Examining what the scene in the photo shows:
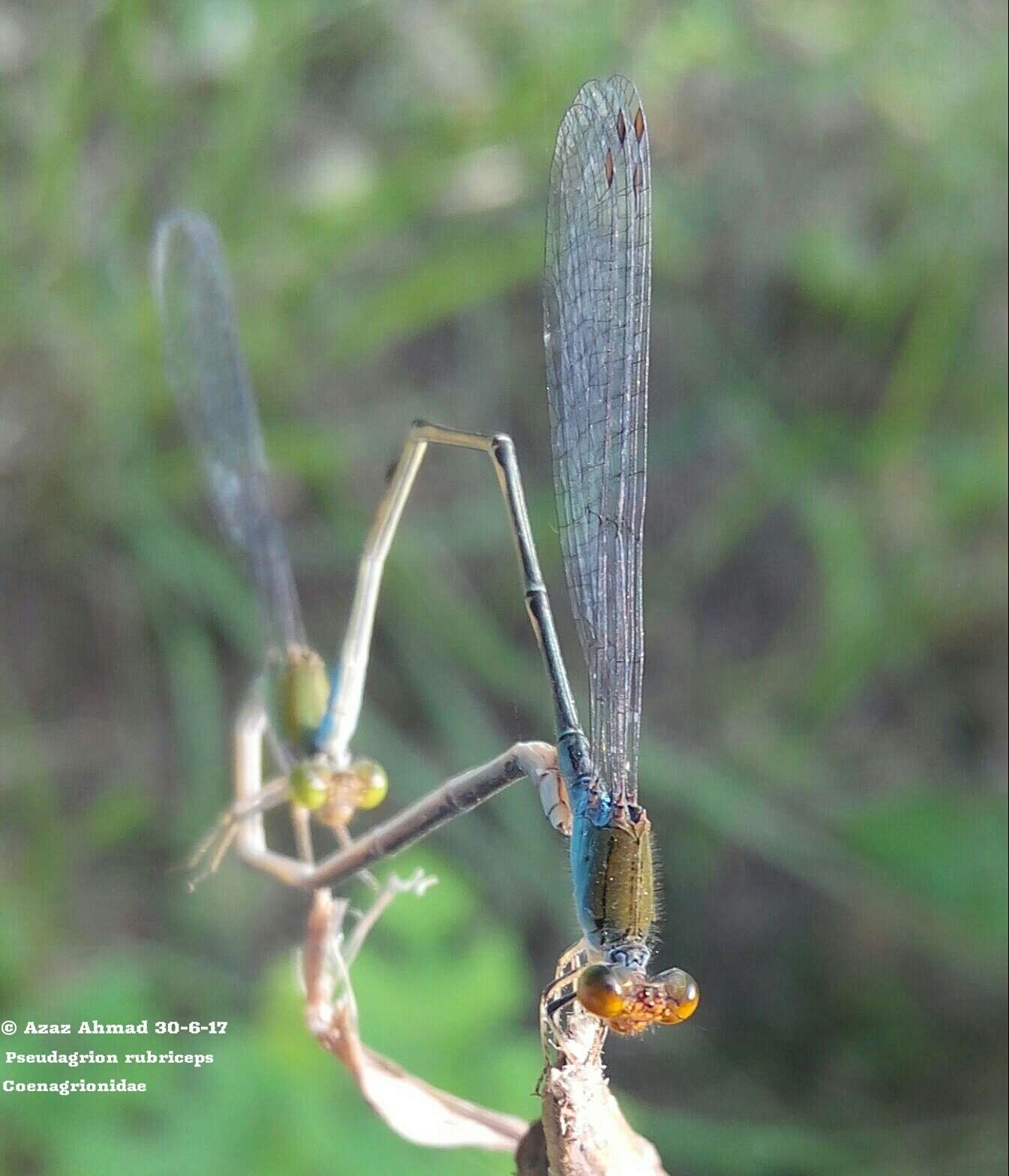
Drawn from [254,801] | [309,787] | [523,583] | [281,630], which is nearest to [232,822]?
[254,801]

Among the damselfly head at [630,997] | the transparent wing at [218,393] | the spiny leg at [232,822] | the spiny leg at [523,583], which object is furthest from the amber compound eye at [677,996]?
the transparent wing at [218,393]

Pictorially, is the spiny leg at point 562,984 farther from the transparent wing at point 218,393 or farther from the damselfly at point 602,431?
the transparent wing at point 218,393

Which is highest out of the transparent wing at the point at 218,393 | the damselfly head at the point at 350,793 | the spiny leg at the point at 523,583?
the transparent wing at the point at 218,393

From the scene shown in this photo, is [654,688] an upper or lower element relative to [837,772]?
upper

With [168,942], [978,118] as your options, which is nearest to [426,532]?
[168,942]

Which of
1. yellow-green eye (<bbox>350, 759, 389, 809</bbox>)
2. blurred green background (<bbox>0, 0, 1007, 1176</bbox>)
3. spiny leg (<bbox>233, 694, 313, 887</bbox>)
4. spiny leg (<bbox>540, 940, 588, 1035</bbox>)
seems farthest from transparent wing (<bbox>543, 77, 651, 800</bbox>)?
blurred green background (<bbox>0, 0, 1007, 1176</bbox>)

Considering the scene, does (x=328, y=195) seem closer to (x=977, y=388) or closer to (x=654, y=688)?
(x=654, y=688)
